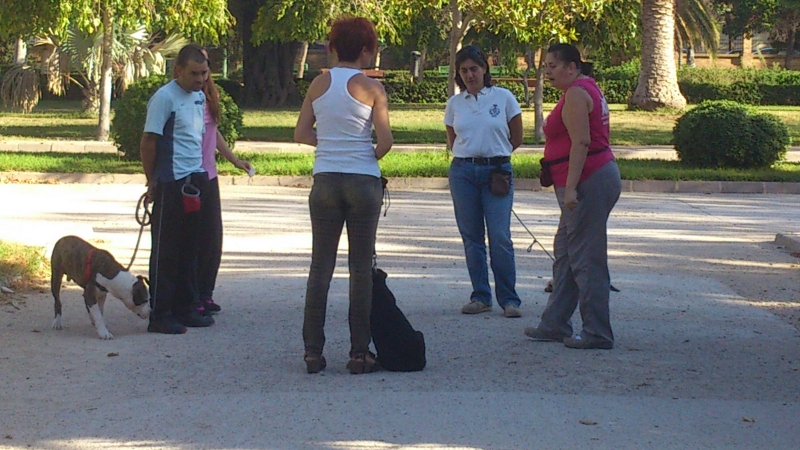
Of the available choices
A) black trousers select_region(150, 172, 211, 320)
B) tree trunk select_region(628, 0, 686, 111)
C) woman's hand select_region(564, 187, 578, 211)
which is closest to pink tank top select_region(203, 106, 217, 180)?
black trousers select_region(150, 172, 211, 320)

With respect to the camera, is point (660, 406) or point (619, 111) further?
point (619, 111)

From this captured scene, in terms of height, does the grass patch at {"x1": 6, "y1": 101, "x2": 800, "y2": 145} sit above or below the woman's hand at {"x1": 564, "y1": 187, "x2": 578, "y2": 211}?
above

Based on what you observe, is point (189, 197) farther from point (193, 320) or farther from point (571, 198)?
point (571, 198)

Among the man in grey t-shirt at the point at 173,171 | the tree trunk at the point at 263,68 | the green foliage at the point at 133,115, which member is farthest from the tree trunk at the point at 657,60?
the man in grey t-shirt at the point at 173,171

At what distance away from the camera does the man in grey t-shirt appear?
6973 mm

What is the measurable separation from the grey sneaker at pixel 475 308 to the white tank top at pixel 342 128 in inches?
88.2

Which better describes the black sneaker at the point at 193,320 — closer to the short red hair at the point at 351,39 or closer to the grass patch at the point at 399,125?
the short red hair at the point at 351,39

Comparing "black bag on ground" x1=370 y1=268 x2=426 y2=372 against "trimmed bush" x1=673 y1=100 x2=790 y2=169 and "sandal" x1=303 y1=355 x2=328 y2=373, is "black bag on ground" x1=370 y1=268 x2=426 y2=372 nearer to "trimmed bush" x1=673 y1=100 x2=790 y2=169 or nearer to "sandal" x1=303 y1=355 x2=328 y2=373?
"sandal" x1=303 y1=355 x2=328 y2=373

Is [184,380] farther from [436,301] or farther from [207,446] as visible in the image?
[436,301]

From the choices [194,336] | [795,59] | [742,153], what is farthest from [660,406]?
[795,59]

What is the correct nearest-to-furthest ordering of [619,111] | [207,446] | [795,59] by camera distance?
[207,446] → [619,111] → [795,59]

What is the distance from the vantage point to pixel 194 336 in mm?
6977

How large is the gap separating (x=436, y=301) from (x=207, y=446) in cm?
372

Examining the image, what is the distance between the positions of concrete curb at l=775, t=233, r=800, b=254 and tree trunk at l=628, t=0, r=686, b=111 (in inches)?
810
